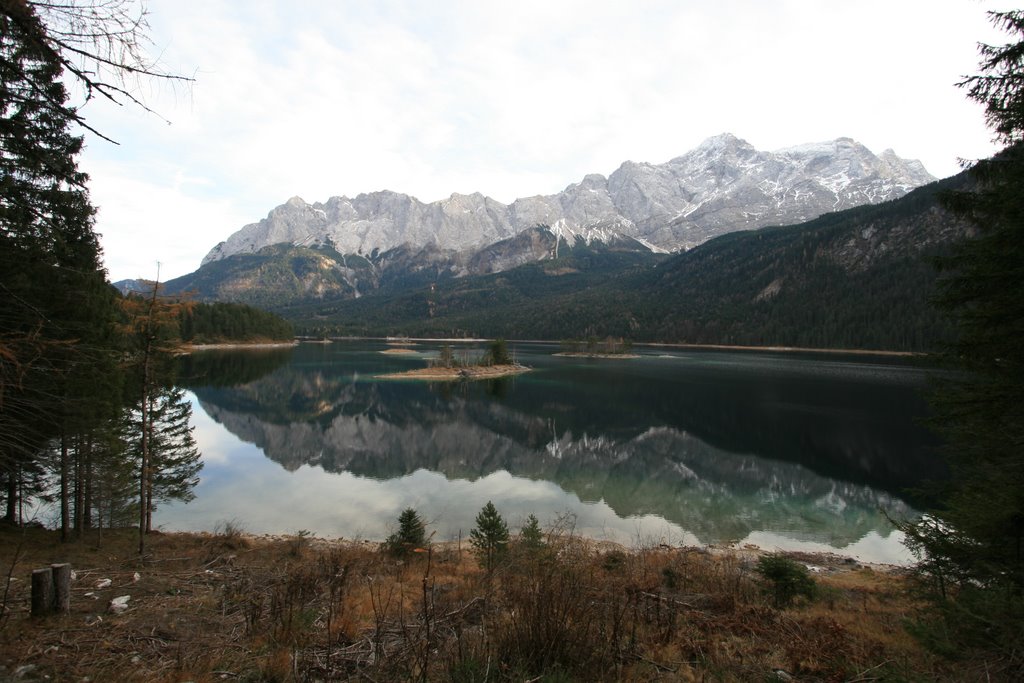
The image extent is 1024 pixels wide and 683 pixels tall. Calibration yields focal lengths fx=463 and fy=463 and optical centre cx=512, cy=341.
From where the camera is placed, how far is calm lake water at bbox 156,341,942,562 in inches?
906

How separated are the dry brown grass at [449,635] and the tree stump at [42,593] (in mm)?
193

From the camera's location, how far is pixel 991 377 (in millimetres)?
9258

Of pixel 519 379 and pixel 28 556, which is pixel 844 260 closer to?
pixel 519 379

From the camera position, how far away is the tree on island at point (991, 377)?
266 inches

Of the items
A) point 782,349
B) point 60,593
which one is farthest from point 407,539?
point 782,349

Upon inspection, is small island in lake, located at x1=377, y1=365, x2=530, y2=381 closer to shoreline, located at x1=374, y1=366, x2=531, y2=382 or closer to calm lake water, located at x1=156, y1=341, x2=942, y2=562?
shoreline, located at x1=374, y1=366, x2=531, y2=382

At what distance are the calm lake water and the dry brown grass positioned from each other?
8519 millimetres

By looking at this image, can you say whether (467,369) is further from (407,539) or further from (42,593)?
(42,593)

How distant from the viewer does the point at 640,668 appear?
4.54 metres

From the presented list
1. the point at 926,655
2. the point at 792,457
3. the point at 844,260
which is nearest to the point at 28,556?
the point at 926,655

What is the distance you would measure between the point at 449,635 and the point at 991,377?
1137cm

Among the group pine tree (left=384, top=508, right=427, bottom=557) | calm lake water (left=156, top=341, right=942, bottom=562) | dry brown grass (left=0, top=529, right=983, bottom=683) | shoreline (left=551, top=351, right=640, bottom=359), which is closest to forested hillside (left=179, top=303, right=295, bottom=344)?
calm lake water (left=156, top=341, right=942, bottom=562)

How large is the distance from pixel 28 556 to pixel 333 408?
45.1 meters

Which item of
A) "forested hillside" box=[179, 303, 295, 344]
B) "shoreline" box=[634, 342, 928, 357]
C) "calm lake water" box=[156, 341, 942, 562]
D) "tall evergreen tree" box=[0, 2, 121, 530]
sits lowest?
"calm lake water" box=[156, 341, 942, 562]
